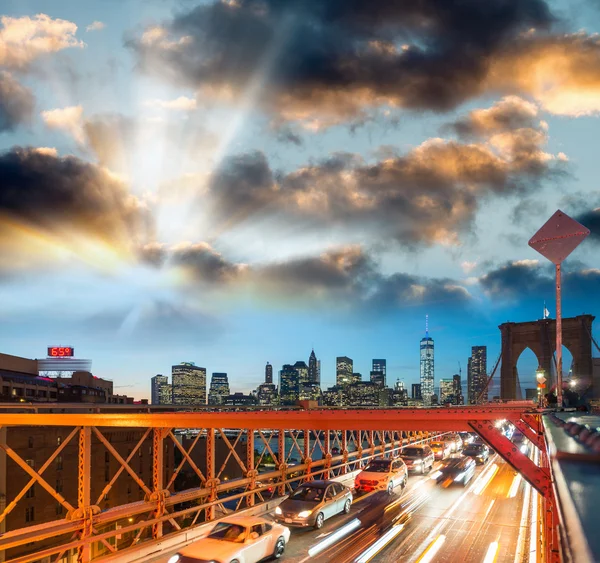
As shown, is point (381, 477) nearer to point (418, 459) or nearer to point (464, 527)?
point (464, 527)

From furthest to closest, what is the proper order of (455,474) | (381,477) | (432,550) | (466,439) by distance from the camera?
1. (466,439)
2. (455,474)
3. (381,477)
4. (432,550)

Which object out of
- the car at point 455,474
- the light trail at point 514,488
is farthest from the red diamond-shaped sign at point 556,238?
the car at point 455,474

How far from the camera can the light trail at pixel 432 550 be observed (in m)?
14.9

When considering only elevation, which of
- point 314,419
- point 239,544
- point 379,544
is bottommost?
point 379,544

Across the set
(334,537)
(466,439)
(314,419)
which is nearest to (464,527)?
(334,537)

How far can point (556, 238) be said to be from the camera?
21859 millimetres

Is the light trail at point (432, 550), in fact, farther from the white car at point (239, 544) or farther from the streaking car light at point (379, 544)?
the white car at point (239, 544)

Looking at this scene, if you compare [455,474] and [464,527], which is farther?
[455,474]

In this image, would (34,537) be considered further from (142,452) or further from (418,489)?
(142,452)

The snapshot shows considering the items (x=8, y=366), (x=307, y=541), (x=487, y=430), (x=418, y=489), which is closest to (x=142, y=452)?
(x=8, y=366)

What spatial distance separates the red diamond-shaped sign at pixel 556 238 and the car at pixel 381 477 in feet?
42.0

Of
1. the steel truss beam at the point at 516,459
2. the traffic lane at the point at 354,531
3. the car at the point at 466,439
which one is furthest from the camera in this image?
the car at the point at 466,439

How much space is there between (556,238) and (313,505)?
14.8 metres

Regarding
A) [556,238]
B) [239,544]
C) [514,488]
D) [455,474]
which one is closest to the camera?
[239,544]
